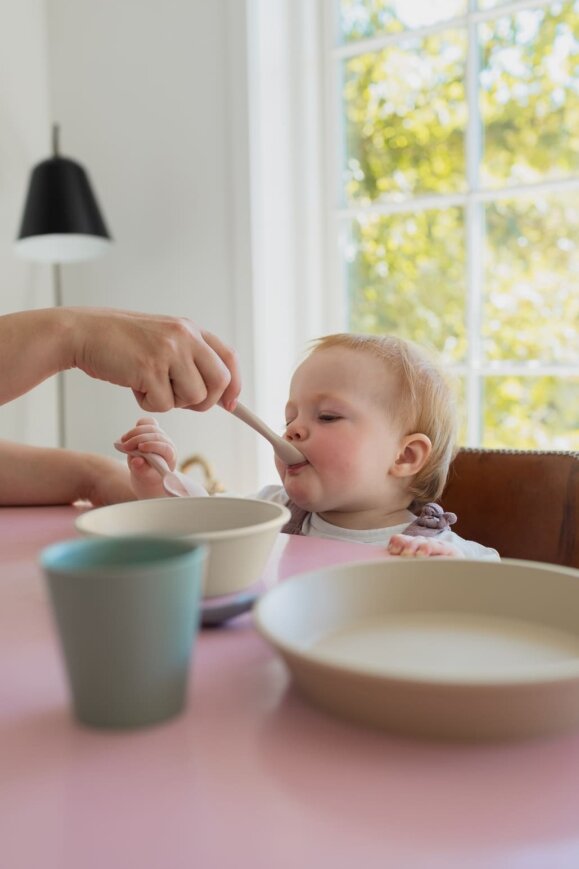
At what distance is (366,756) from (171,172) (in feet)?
8.46

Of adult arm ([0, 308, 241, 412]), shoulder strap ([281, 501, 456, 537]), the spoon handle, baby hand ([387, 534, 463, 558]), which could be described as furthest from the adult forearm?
shoulder strap ([281, 501, 456, 537])

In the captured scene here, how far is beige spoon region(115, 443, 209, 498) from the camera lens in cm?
105

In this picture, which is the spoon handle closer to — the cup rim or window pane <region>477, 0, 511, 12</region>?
the cup rim

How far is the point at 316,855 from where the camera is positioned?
13.7 inches

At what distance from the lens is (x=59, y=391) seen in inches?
118

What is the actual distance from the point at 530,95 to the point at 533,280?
0.50 metres

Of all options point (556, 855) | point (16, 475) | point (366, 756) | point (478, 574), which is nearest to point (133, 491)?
point (16, 475)

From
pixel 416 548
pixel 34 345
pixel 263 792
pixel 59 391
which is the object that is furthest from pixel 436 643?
pixel 59 391

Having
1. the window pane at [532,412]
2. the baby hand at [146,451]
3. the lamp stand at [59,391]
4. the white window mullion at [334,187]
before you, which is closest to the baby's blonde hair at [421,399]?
→ the baby hand at [146,451]

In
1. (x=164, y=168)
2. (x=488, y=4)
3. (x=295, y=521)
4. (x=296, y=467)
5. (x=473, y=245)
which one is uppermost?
(x=488, y=4)

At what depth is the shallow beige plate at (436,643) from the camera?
40cm

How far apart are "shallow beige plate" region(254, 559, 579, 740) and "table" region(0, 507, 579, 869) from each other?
0.06 ft

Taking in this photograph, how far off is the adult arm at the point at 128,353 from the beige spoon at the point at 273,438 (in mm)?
41

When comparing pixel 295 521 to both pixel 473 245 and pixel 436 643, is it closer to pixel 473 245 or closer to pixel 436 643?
pixel 436 643
